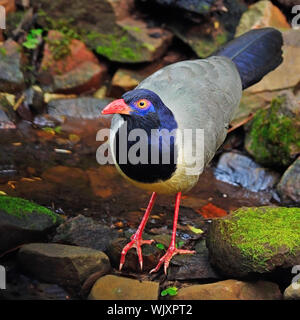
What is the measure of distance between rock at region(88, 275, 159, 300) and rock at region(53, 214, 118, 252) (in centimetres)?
52

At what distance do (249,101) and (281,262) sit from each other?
3240mm

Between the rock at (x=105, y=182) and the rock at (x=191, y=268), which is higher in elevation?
the rock at (x=191, y=268)

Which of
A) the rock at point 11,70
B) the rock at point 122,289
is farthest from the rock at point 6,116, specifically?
the rock at point 122,289

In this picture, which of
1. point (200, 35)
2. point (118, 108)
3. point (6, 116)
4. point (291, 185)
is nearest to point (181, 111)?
point (118, 108)

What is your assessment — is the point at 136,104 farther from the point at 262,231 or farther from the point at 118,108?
the point at 262,231

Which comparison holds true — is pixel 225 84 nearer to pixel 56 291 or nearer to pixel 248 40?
pixel 248 40

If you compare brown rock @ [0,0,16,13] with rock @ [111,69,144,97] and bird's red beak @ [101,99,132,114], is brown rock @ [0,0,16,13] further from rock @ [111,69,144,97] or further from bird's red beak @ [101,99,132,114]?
bird's red beak @ [101,99,132,114]

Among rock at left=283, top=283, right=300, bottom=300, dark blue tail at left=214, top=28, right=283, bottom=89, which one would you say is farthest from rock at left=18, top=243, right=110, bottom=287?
dark blue tail at left=214, top=28, right=283, bottom=89

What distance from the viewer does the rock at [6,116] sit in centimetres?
594

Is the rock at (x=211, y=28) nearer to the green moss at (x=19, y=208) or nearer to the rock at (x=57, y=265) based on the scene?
the green moss at (x=19, y=208)

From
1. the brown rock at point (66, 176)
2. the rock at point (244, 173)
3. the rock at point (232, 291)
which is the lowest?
the rock at point (244, 173)

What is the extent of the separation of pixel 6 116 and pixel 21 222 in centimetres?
260

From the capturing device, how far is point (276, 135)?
18.4ft

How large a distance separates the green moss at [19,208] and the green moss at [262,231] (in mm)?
1371
